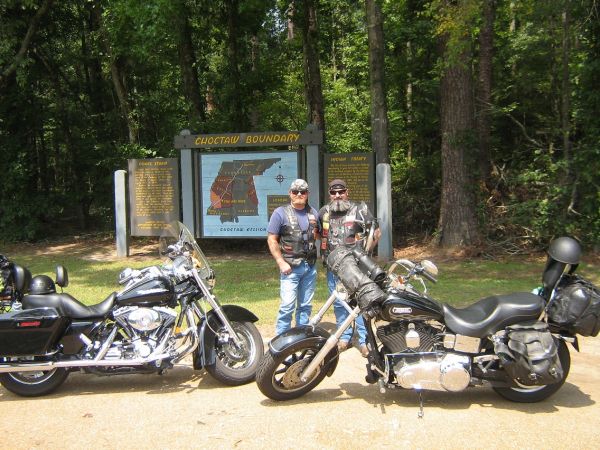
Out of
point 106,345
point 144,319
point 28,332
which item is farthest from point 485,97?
point 28,332

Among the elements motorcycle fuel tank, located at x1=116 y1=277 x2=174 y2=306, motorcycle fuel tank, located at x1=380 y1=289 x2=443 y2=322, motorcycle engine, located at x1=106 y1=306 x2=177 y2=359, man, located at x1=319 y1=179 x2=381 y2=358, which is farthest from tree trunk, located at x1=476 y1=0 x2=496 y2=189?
motorcycle engine, located at x1=106 y1=306 x2=177 y2=359

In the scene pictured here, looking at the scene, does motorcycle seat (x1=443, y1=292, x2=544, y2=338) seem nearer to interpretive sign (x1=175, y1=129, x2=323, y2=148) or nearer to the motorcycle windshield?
the motorcycle windshield

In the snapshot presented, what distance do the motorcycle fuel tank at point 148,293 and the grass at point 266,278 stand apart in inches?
91.9

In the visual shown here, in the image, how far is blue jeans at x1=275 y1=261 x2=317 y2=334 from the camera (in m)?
5.67

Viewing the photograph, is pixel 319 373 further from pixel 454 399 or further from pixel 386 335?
pixel 454 399

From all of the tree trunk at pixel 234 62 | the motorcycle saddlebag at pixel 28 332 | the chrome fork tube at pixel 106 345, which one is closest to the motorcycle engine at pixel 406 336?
the chrome fork tube at pixel 106 345

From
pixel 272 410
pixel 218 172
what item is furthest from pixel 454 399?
pixel 218 172

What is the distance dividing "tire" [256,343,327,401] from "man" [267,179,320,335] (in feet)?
3.67

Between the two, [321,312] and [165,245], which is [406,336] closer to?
[321,312]

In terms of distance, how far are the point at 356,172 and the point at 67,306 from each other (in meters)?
8.14

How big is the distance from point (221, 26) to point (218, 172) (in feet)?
28.4

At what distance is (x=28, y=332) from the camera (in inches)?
185

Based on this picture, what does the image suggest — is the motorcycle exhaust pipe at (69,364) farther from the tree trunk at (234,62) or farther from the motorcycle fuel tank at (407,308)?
the tree trunk at (234,62)

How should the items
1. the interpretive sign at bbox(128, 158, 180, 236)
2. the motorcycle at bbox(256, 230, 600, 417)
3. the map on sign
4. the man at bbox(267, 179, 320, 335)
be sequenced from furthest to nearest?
the interpretive sign at bbox(128, 158, 180, 236) < the map on sign < the man at bbox(267, 179, 320, 335) < the motorcycle at bbox(256, 230, 600, 417)
